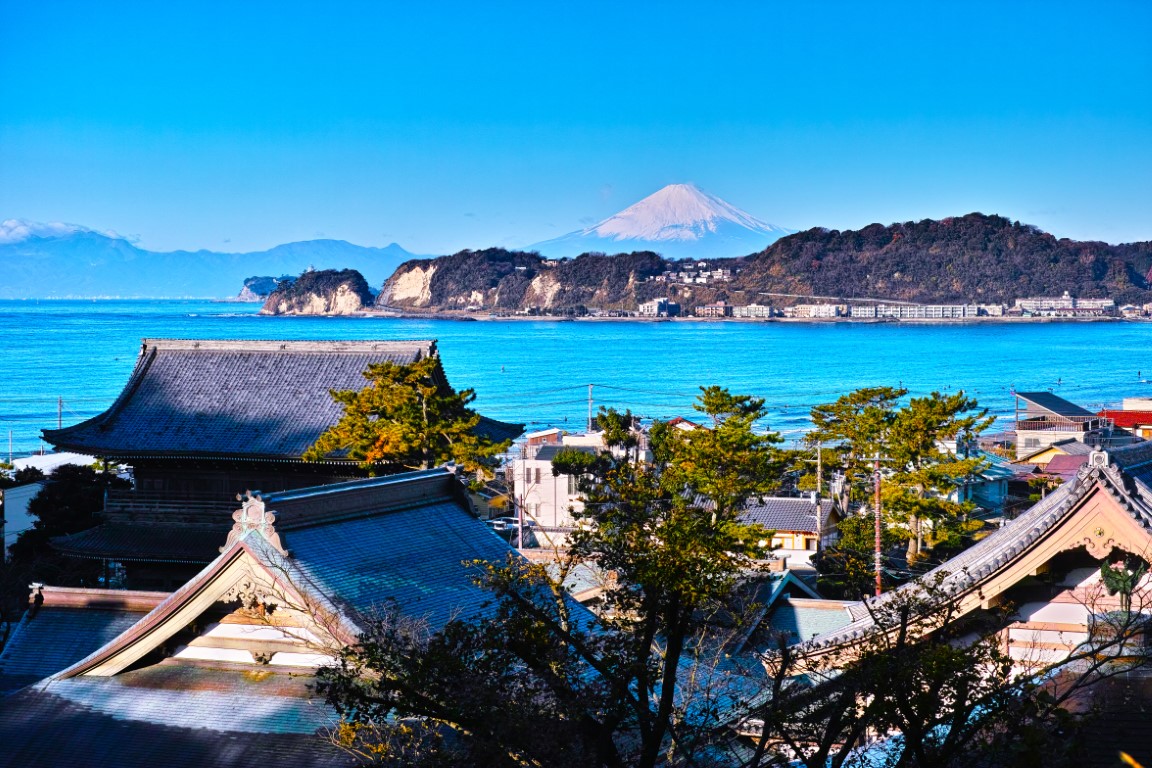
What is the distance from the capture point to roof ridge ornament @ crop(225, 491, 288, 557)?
995 centimetres

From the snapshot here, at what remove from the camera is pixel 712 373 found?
123 m

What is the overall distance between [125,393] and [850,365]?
120770mm

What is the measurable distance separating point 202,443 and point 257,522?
1456 centimetres

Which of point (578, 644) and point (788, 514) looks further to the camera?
point (788, 514)

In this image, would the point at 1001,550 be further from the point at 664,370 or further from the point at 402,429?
the point at 664,370

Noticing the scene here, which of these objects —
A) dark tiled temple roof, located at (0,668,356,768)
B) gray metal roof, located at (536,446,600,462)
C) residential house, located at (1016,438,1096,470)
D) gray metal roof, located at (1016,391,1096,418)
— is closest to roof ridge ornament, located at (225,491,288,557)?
dark tiled temple roof, located at (0,668,356,768)

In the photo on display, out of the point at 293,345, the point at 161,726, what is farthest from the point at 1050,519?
the point at 293,345

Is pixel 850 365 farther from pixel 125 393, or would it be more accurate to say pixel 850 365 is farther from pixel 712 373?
pixel 125 393

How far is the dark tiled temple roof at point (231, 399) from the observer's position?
23859mm

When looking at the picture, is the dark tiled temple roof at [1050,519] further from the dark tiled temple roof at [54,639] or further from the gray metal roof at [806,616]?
the gray metal roof at [806,616]

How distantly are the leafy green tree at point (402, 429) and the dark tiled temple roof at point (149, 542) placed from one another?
275cm

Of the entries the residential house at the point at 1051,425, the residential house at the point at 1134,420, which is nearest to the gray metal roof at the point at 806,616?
the residential house at the point at 1051,425

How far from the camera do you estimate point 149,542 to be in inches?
922

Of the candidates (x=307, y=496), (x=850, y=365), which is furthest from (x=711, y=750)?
(x=850, y=365)
